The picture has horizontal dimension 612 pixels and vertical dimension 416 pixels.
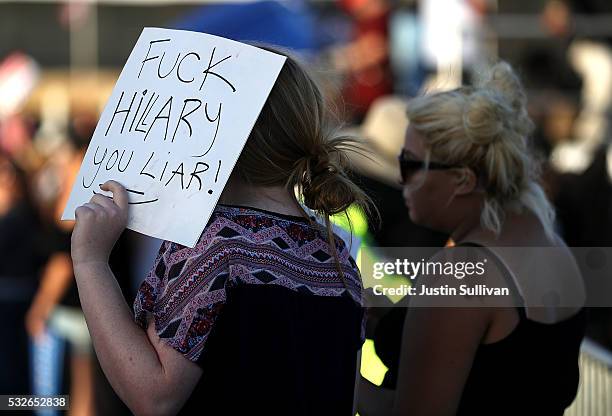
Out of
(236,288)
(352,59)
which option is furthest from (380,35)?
(236,288)

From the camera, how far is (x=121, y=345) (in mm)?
1678

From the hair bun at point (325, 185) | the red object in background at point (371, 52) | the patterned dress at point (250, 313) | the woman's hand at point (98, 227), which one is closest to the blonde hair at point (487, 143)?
the hair bun at point (325, 185)

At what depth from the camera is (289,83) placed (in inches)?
72.9

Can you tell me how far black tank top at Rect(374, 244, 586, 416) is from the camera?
7.32 feet

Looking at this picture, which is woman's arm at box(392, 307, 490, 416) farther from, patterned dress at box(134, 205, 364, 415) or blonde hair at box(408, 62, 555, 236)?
patterned dress at box(134, 205, 364, 415)

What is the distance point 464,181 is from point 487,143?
11cm

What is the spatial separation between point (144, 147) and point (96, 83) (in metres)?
19.3

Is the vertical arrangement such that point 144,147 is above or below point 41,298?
below

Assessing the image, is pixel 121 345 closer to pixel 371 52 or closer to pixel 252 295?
pixel 252 295

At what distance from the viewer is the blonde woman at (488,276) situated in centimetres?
222

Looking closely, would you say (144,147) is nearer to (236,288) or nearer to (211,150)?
(211,150)

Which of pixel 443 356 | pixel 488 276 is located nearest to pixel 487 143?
pixel 488 276

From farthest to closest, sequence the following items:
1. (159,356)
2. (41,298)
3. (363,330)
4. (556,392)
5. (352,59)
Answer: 1. (352,59)
2. (41,298)
3. (556,392)
4. (363,330)
5. (159,356)

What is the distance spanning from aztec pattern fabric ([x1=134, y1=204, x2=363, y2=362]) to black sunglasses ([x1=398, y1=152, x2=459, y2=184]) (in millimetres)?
739
